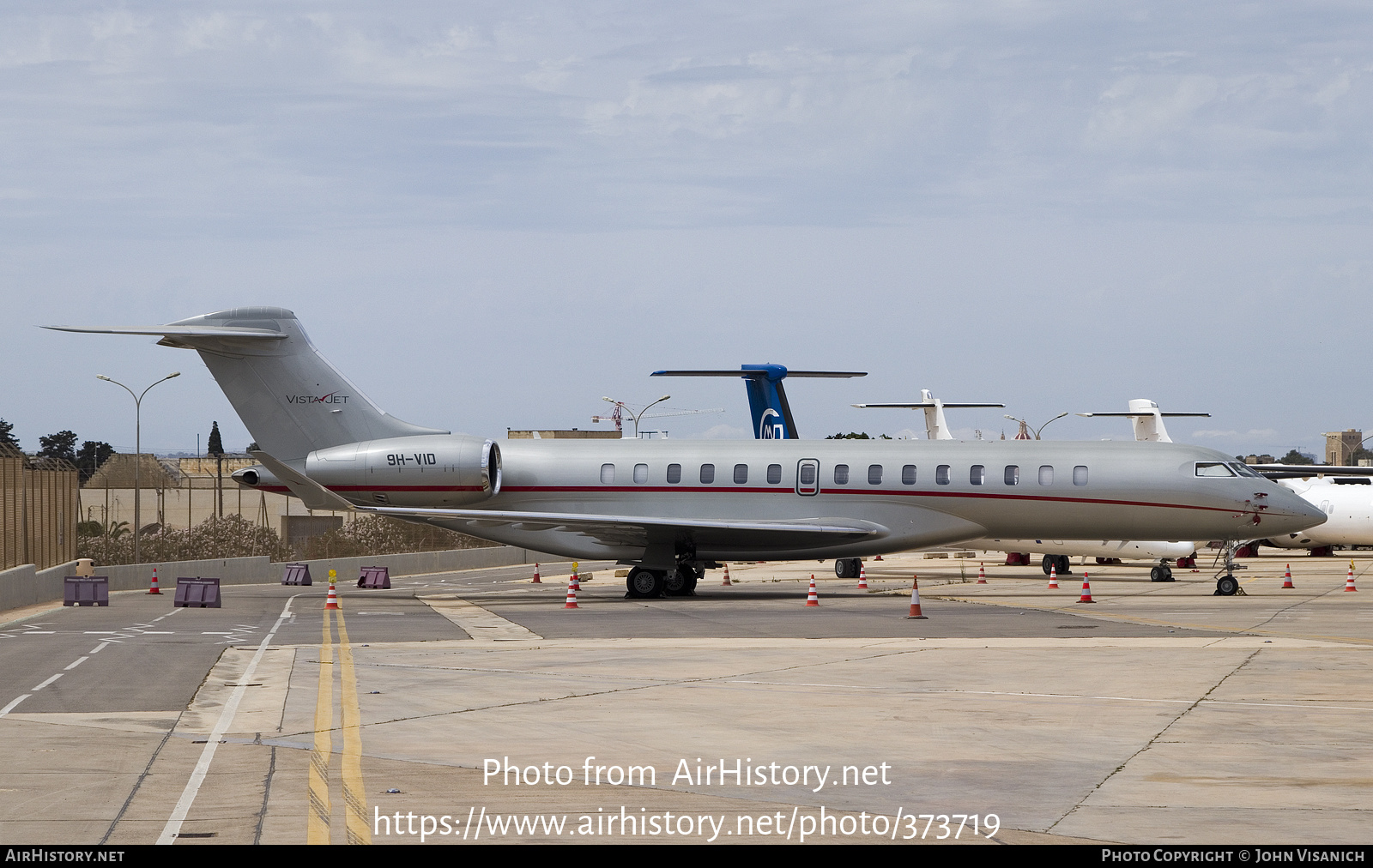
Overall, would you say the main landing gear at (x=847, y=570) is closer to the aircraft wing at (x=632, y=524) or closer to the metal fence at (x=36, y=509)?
the aircraft wing at (x=632, y=524)

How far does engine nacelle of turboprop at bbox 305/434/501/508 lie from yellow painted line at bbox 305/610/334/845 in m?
14.9

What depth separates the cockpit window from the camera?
3019cm

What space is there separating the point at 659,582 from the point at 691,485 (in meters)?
2.36

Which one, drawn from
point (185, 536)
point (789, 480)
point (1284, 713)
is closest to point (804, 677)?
point (1284, 713)

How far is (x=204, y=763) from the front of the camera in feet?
33.2

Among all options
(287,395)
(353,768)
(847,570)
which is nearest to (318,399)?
(287,395)

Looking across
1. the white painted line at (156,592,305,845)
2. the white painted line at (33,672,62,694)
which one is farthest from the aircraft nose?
the white painted line at (33,672,62,694)

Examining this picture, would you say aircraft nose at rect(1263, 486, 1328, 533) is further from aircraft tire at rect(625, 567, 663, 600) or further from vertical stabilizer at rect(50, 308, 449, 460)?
vertical stabilizer at rect(50, 308, 449, 460)

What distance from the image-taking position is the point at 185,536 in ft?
222

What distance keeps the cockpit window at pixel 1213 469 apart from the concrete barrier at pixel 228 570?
2472cm

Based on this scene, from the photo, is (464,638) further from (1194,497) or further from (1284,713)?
(1194,497)

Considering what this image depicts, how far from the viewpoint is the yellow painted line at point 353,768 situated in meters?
7.93

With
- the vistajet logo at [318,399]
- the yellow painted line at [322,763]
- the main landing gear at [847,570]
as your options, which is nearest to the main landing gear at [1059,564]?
the main landing gear at [847,570]

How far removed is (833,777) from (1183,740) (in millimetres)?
3326
